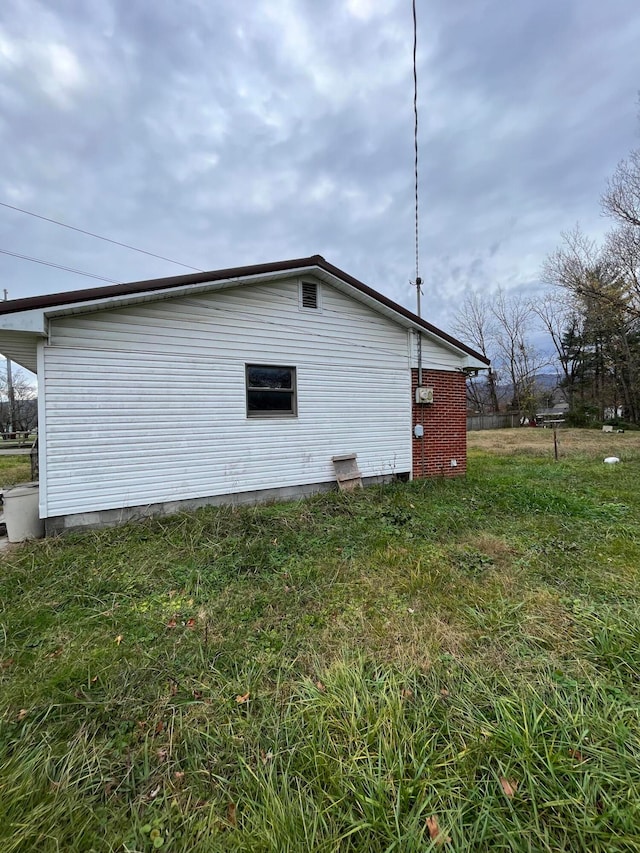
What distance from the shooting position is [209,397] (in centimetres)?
599

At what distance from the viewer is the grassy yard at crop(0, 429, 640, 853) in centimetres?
144

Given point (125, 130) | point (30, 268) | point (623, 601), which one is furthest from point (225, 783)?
point (30, 268)

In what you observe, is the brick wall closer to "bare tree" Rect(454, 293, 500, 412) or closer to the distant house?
the distant house

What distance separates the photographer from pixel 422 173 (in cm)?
746

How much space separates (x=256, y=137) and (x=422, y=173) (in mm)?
7497

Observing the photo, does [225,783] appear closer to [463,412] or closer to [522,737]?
[522,737]

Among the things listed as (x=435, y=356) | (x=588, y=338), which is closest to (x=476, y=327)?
(x=588, y=338)

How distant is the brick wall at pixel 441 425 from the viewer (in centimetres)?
840

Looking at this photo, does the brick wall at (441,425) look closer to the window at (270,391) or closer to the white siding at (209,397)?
the white siding at (209,397)

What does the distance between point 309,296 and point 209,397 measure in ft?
9.32

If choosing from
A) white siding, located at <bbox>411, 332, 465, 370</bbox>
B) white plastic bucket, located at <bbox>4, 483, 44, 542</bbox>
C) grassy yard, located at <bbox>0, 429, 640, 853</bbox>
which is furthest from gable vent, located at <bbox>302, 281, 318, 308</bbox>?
white plastic bucket, located at <bbox>4, 483, 44, 542</bbox>

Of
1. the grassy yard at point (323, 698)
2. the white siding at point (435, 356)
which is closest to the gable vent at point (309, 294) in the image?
the white siding at point (435, 356)

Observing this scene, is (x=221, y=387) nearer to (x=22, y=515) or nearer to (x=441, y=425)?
(x=22, y=515)

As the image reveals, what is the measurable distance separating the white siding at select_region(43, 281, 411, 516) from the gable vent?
8.2 inches
